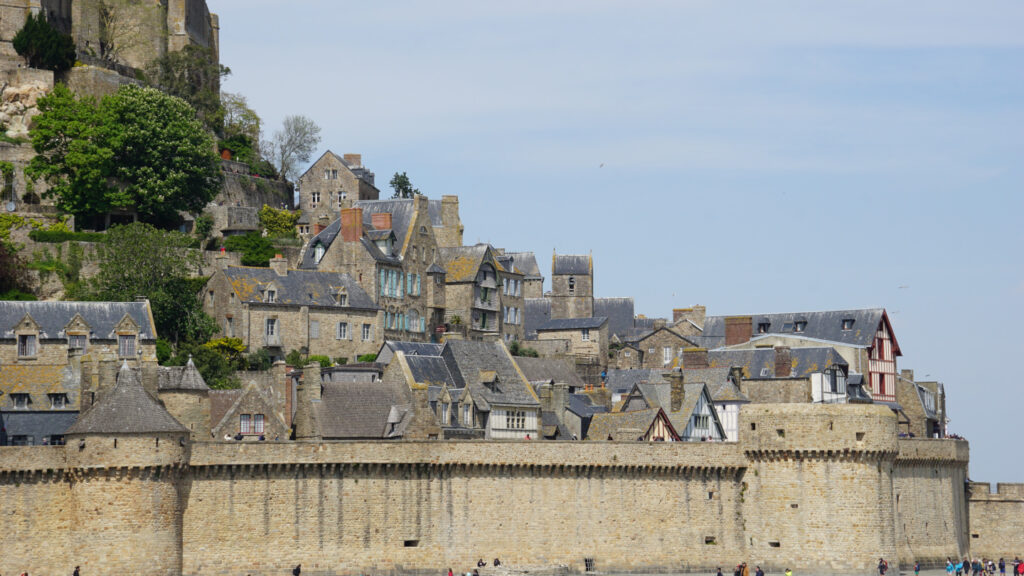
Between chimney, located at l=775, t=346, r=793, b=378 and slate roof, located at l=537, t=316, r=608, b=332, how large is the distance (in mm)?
17242

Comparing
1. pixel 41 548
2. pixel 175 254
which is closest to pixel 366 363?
pixel 175 254

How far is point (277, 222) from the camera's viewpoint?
88625 mm

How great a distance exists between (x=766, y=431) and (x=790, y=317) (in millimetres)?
20512

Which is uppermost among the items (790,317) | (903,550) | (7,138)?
(7,138)

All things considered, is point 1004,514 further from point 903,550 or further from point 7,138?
A: point 7,138

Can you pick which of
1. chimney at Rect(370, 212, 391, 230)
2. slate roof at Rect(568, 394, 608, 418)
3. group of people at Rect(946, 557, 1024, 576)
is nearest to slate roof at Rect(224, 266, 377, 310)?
chimney at Rect(370, 212, 391, 230)

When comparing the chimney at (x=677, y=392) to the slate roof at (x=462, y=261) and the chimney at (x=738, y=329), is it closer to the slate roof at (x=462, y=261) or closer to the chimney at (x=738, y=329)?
the chimney at (x=738, y=329)

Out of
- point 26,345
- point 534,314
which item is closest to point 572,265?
point 534,314

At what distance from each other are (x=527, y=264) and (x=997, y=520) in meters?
41.5

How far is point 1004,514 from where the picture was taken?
68.5m

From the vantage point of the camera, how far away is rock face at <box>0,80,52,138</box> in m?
81.4

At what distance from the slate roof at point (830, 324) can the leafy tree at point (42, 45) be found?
3589 cm

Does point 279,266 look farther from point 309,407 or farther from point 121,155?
point 309,407

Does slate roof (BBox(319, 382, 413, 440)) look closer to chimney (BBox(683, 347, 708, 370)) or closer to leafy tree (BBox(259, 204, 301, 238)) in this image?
Answer: chimney (BBox(683, 347, 708, 370))
